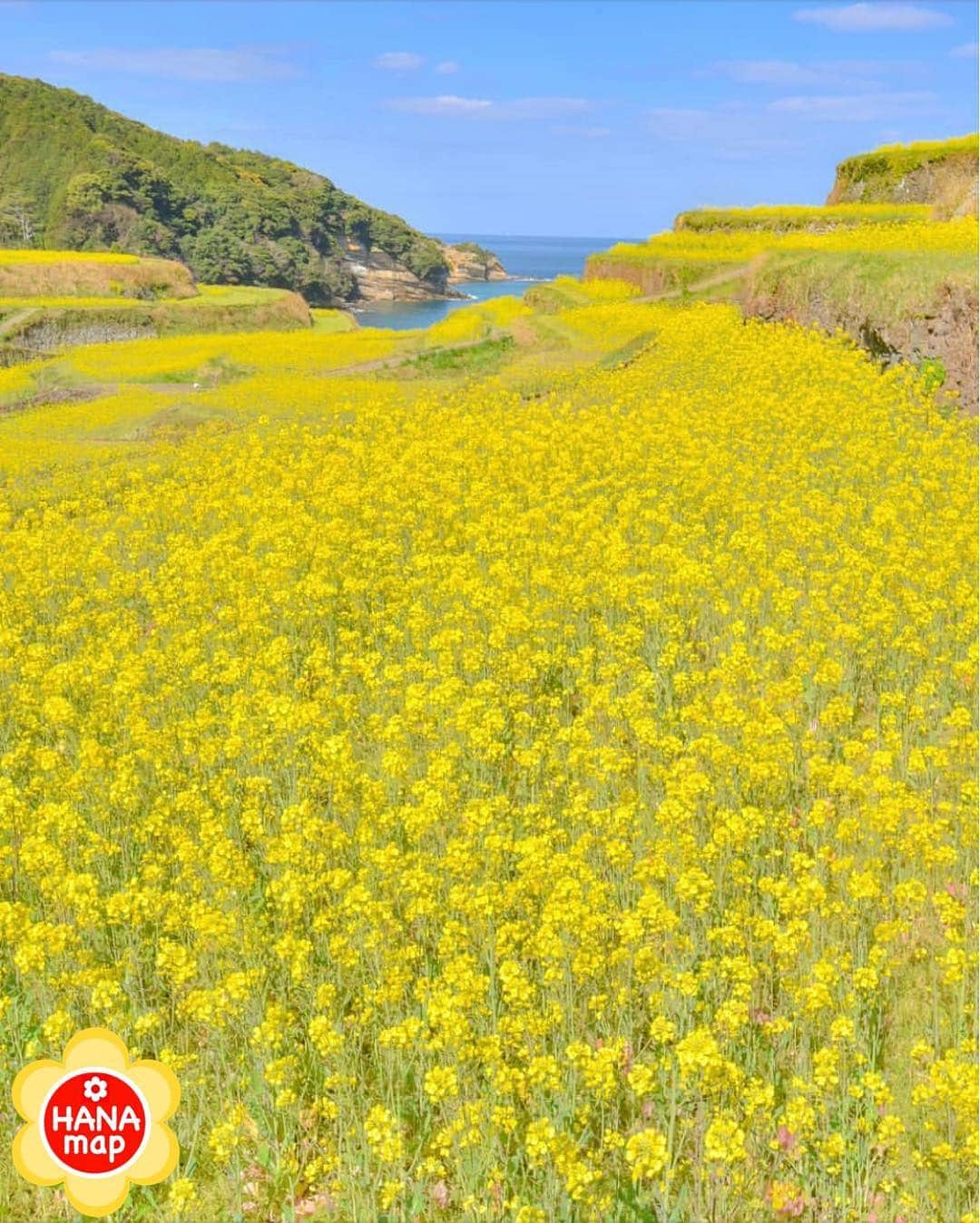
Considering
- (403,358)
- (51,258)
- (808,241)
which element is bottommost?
(403,358)

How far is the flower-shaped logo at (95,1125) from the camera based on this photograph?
4.60 meters

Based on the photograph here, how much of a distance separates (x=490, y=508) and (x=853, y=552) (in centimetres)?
539

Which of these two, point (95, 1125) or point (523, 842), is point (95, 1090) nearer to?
point (95, 1125)

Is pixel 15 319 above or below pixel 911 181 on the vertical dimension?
below

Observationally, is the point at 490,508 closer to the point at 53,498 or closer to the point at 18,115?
the point at 53,498

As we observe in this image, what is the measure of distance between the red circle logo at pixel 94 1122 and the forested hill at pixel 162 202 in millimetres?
119667

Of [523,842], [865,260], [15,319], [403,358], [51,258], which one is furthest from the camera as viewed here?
[51,258]

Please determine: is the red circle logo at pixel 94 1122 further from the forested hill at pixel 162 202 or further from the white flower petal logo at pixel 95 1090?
the forested hill at pixel 162 202

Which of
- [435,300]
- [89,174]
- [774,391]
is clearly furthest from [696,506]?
[435,300]

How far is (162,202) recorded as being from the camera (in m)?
117

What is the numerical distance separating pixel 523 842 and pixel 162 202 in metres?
129

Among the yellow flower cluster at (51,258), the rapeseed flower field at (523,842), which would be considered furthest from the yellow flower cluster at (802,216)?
the yellow flower cluster at (51,258)

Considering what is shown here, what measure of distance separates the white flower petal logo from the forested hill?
11966 centimetres

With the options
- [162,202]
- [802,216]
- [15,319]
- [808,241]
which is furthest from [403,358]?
[162,202]
